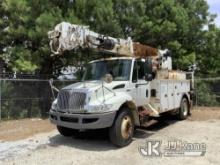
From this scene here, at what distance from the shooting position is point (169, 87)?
11.3 metres

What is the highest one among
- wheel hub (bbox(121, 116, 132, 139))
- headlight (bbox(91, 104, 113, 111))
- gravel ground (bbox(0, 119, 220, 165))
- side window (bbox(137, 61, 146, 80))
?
side window (bbox(137, 61, 146, 80))

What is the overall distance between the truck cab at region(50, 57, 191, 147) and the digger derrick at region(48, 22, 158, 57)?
48 centimetres

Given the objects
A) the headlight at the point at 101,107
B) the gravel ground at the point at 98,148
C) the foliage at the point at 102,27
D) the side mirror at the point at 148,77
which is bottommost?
the gravel ground at the point at 98,148

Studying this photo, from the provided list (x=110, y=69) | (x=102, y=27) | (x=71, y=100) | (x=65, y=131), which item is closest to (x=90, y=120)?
(x=71, y=100)

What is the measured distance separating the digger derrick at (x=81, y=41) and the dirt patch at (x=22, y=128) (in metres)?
2.95

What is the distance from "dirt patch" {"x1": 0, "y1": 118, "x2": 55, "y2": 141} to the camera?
381 inches

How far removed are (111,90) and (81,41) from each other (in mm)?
1574

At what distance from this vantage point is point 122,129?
8289 mm

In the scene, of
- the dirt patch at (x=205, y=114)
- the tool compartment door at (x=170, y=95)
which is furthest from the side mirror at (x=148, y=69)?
the dirt patch at (x=205, y=114)

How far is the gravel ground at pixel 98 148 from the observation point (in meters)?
7.16

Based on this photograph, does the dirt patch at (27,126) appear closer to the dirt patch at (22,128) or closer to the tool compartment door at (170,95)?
the dirt patch at (22,128)

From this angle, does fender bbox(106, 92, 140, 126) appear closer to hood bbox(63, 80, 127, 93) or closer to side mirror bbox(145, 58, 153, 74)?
hood bbox(63, 80, 127, 93)

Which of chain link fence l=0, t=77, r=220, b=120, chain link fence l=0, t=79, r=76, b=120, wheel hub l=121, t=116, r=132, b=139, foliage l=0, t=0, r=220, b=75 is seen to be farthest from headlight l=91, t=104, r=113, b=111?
foliage l=0, t=0, r=220, b=75

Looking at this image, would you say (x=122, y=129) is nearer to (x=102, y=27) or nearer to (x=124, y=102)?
(x=124, y=102)
